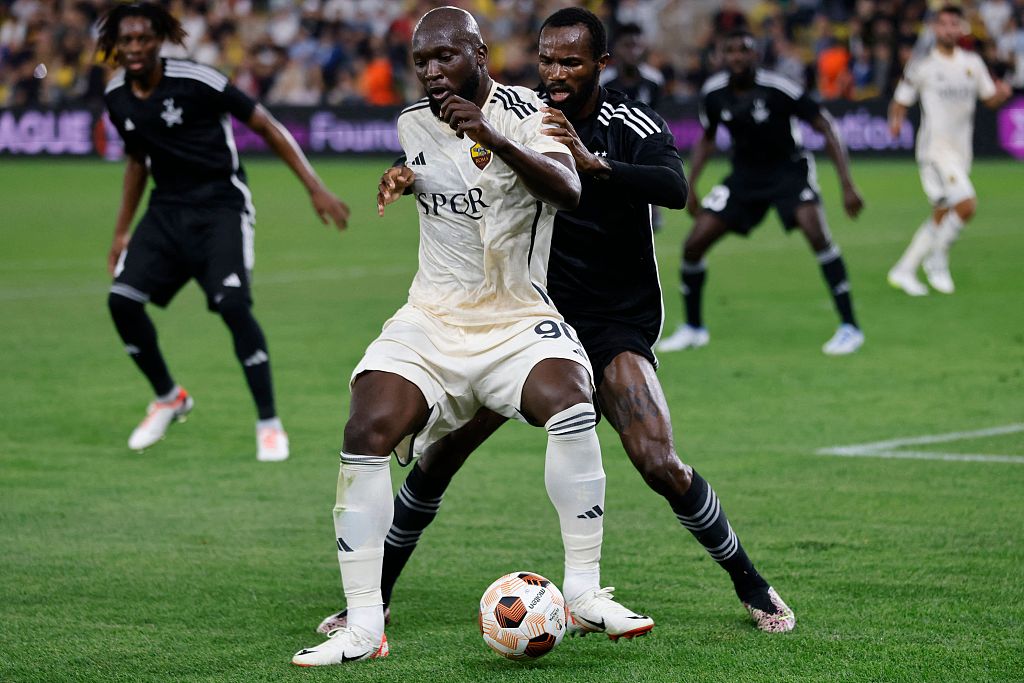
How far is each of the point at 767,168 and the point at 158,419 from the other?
5.02m

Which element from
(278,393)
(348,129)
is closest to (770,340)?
(278,393)

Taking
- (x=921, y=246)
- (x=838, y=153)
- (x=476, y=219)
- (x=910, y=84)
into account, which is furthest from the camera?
(x=910, y=84)

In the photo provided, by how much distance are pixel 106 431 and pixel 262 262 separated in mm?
8598

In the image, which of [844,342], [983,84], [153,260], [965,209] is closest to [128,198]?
[153,260]

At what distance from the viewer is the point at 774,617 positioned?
507 centimetres

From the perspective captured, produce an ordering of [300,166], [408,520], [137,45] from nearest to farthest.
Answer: [408,520] < [300,166] < [137,45]

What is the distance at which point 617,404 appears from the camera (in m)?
5.19

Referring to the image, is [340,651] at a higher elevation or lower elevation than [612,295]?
lower

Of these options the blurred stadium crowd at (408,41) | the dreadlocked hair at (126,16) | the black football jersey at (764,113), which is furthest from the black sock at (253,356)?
the blurred stadium crowd at (408,41)

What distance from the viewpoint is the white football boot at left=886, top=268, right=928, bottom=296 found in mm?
14570

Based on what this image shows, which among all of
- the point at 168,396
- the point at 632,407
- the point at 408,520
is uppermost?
the point at 632,407

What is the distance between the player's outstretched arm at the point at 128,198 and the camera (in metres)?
8.65

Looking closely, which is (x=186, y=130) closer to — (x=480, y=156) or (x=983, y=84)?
(x=480, y=156)

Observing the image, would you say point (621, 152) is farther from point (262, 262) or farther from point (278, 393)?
point (262, 262)
